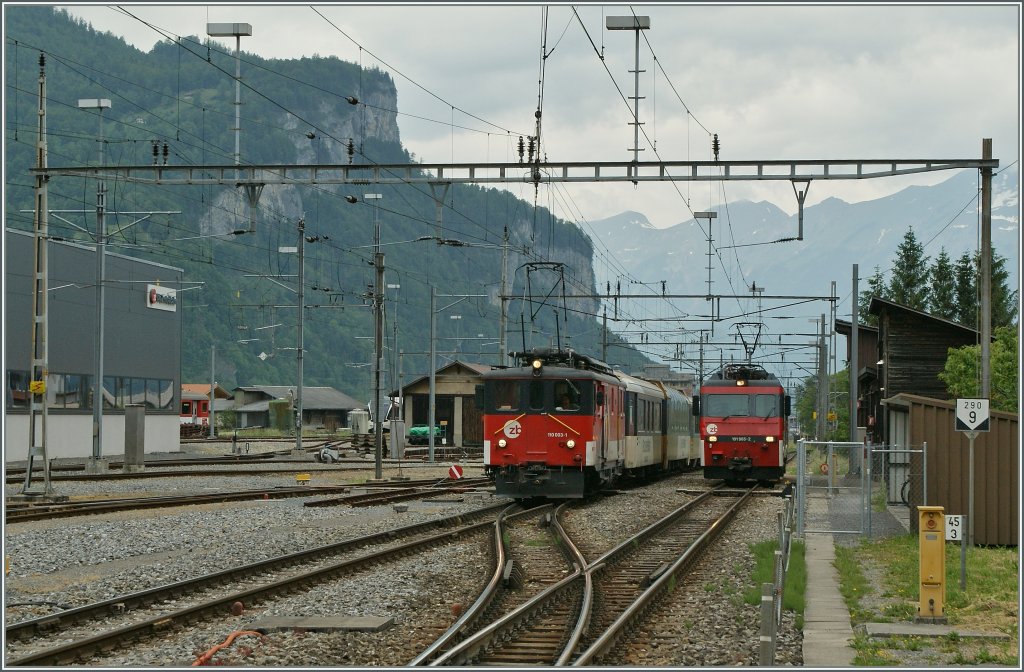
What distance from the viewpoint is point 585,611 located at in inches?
454

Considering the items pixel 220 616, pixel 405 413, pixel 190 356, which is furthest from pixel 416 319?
pixel 220 616

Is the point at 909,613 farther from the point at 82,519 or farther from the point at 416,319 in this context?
the point at 416,319

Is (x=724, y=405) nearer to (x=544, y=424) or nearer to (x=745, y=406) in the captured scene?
(x=745, y=406)

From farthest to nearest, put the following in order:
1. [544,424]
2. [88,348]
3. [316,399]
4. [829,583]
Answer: [316,399], [88,348], [544,424], [829,583]

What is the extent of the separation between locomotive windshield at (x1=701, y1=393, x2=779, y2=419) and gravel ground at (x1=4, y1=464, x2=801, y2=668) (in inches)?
276

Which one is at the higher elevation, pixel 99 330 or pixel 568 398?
pixel 99 330

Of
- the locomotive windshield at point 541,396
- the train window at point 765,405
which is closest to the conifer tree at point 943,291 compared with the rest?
the train window at point 765,405

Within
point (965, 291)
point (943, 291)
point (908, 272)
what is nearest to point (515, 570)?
point (965, 291)

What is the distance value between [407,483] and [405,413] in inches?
1432

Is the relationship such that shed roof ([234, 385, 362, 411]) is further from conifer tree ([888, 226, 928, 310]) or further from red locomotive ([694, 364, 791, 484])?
red locomotive ([694, 364, 791, 484])

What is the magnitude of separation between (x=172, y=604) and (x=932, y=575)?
7151 mm

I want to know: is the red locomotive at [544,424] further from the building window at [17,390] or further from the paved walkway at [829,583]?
the building window at [17,390]

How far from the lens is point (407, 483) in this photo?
33.2 m

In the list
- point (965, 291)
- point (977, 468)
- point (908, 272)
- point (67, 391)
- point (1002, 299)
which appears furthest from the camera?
point (908, 272)
